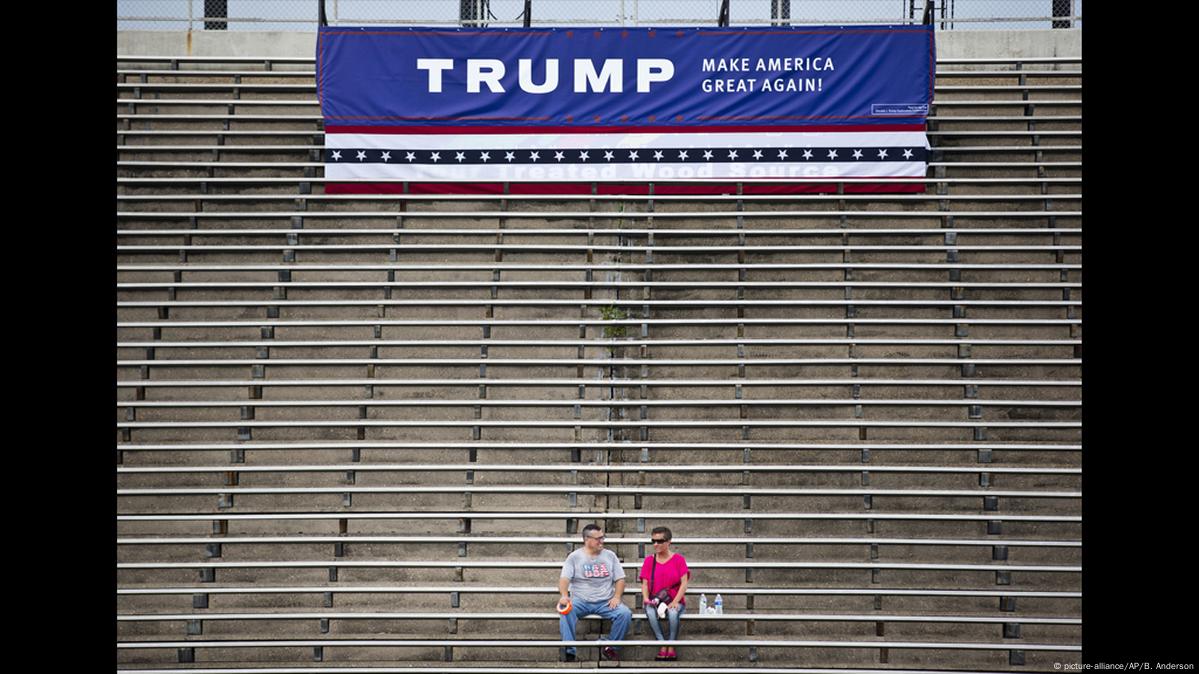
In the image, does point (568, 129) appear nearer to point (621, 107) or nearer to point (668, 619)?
point (621, 107)

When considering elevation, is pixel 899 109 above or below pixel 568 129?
above

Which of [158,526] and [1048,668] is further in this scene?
[158,526]

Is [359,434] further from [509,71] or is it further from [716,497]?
[509,71]

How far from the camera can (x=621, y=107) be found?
38.4 feet

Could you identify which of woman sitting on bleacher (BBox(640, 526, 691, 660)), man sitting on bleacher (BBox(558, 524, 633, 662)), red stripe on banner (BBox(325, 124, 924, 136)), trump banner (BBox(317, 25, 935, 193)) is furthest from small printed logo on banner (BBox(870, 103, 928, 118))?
man sitting on bleacher (BBox(558, 524, 633, 662))

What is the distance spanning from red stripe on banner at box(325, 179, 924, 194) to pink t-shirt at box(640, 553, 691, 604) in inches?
178

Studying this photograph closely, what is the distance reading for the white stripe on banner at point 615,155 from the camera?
11.5 metres

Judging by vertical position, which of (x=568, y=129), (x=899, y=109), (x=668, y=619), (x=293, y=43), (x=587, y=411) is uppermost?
(x=293, y=43)

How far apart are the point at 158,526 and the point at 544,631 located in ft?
10.4

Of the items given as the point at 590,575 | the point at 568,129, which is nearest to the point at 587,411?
the point at 590,575

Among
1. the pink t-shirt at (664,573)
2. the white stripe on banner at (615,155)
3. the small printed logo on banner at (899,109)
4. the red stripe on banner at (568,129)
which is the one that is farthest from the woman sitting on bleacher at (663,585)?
the small printed logo on banner at (899,109)

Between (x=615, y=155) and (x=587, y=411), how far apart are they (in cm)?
305
